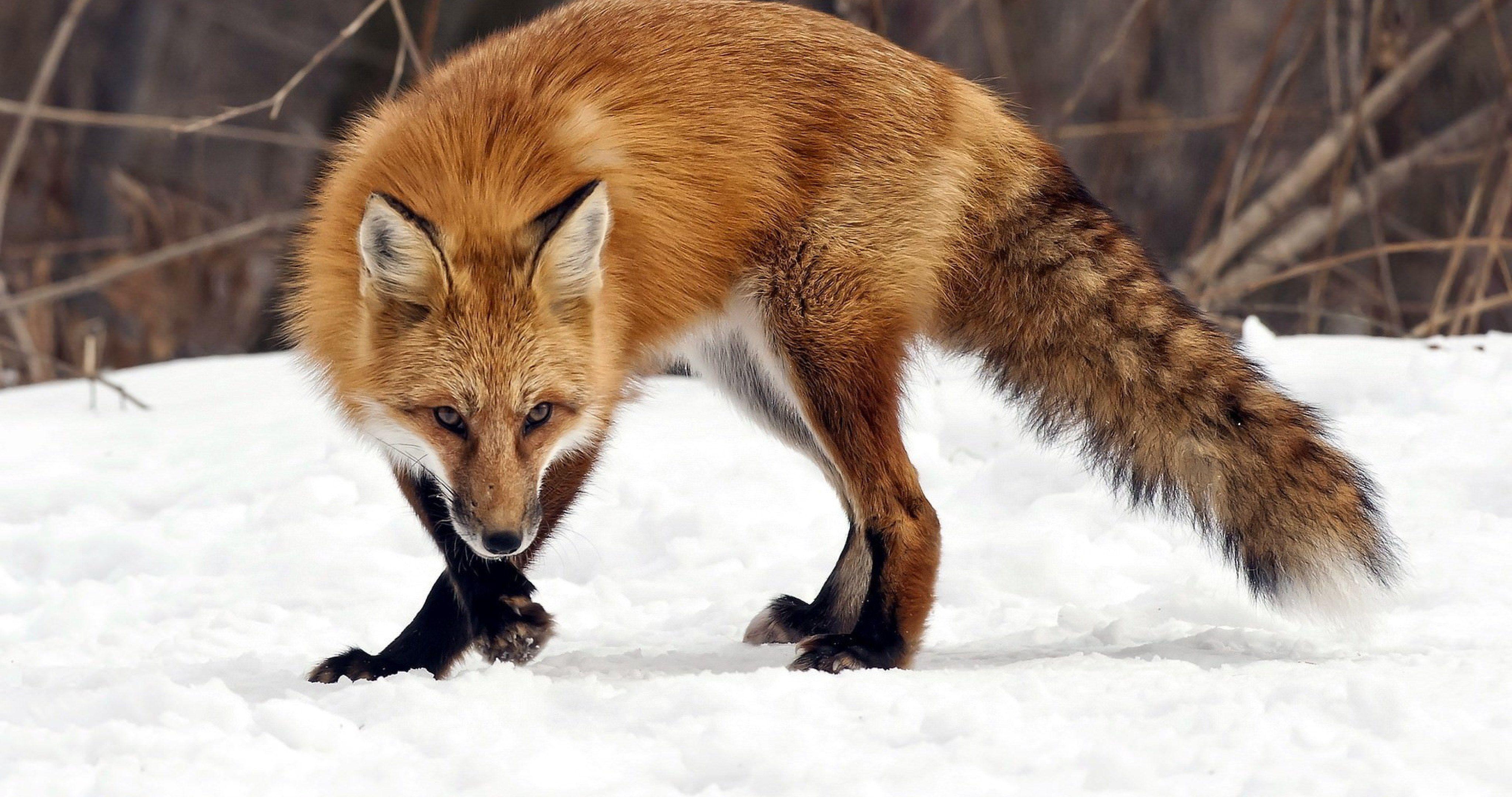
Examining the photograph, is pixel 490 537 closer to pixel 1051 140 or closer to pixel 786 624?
pixel 786 624

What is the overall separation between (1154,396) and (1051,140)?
393cm

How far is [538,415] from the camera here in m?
3.68

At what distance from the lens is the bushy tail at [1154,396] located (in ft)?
12.6

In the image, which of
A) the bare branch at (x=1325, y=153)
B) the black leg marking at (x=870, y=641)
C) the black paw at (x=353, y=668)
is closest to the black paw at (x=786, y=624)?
the black leg marking at (x=870, y=641)

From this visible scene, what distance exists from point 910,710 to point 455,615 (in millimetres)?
1543

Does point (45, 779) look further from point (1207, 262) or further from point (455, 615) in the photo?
point (1207, 262)

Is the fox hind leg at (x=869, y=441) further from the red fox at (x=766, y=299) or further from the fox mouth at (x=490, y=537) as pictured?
the fox mouth at (x=490, y=537)

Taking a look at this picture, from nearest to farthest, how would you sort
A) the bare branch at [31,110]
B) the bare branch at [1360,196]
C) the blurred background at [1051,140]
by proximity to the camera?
the bare branch at [31,110], the blurred background at [1051,140], the bare branch at [1360,196]

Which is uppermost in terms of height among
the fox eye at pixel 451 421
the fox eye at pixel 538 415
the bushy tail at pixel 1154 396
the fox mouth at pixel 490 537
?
the bushy tail at pixel 1154 396

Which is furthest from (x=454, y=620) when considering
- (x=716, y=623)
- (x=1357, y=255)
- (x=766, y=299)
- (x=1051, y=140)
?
(x=1051, y=140)

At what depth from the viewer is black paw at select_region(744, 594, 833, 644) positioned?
443 cm

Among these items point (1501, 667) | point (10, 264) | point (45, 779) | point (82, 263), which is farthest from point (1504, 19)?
point (10, 264)

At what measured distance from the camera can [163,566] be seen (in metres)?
5.16

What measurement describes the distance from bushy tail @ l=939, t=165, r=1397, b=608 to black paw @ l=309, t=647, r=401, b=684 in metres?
1.85
